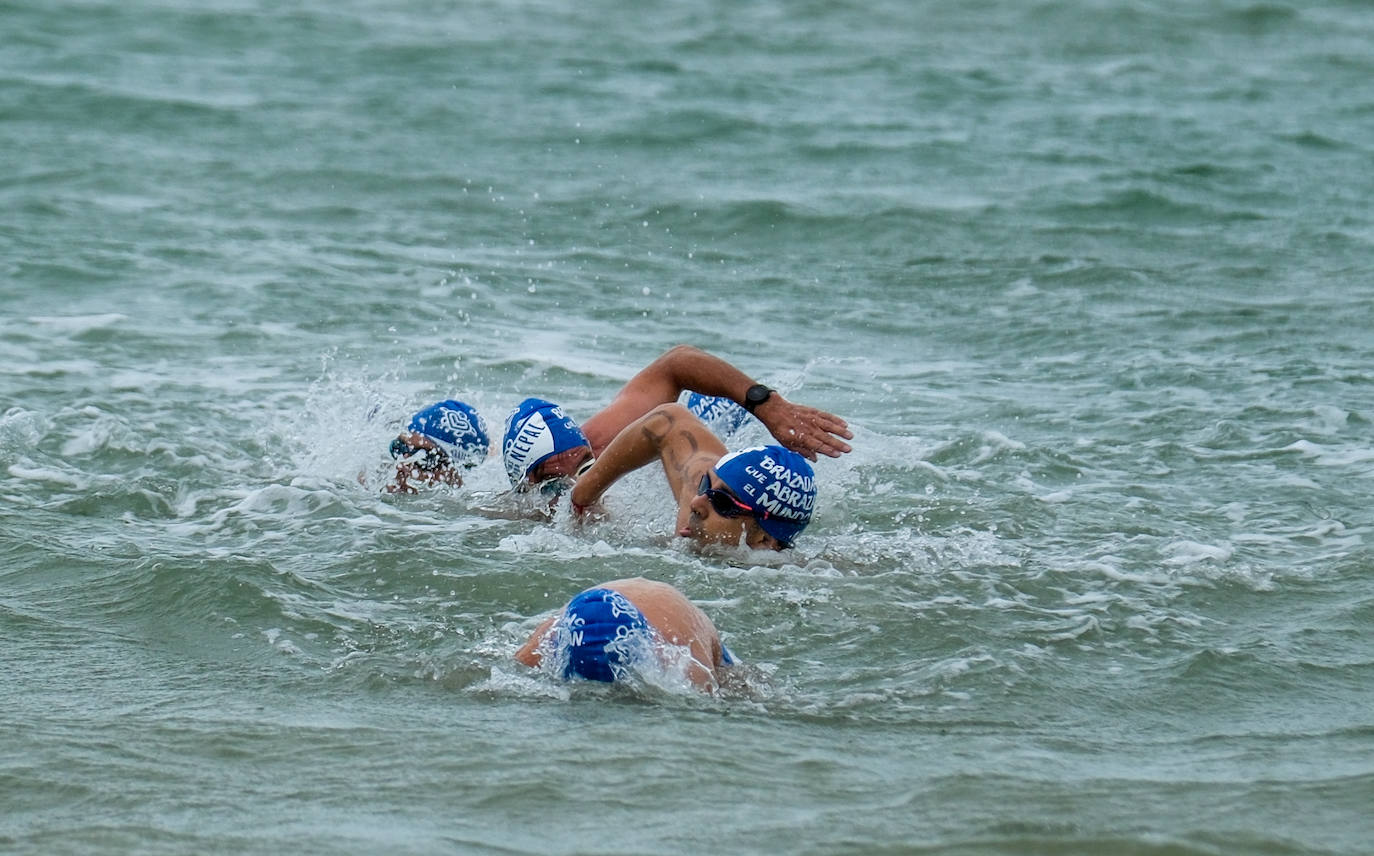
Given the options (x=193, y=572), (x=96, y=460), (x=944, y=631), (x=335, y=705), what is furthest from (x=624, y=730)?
(x=96, y=460)

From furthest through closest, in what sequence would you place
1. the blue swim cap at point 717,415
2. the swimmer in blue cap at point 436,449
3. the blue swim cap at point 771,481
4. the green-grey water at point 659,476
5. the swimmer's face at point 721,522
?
the blue swim cap at point 717,415
the swimmer in blue cap at point 436,449
the swimmer's face at point 721,522
the blue swim cap at point 771,481
the green-grey water at point 659,476

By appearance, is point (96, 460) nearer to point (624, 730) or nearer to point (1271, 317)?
point (624, 730)

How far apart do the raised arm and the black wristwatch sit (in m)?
0.02

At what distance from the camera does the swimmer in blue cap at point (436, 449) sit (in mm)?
8867

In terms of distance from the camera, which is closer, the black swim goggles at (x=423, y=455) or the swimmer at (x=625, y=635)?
the swimmer at (x=625, y=635)

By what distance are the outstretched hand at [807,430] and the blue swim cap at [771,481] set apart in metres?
0.38

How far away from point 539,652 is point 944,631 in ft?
5.77

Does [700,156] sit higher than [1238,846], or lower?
higher

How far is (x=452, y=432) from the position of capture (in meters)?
8.94

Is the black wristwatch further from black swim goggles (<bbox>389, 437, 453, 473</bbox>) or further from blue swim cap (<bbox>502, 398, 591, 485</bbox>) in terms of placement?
black swim goggles (<bbox>389, 437, 453, 473</bbox>)

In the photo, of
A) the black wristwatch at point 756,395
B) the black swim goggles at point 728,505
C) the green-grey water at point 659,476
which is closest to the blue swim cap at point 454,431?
the green-grey water at point 659,476

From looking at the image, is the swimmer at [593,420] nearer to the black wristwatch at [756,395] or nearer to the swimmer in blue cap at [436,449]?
the black wristwatch at [756,395]

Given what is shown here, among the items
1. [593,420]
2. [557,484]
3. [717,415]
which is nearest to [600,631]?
[557,484]

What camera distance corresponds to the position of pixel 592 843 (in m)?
4.66
